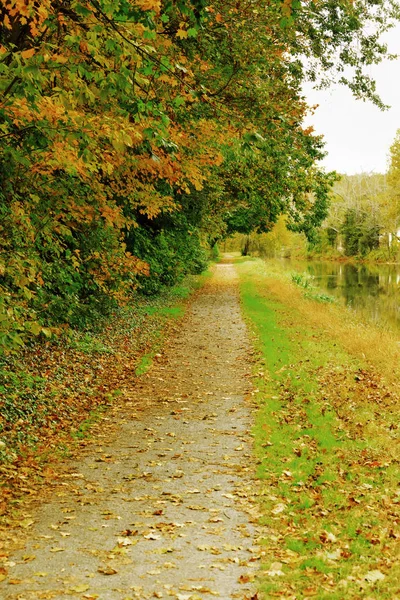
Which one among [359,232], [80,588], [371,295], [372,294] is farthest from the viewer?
[359,232]

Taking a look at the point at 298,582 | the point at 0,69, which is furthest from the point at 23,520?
the point at 0,69

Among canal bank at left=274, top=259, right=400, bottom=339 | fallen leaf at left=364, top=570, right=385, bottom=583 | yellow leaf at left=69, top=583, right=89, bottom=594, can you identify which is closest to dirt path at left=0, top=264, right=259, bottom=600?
yellow leaf at left=69, top=583, right=89, bottom=594

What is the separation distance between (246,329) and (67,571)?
1387 centimetres

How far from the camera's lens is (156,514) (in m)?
6.30

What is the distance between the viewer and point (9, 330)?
6711mm

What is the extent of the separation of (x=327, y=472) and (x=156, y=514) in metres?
2.33

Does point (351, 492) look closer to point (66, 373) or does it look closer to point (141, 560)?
point (141, 560)

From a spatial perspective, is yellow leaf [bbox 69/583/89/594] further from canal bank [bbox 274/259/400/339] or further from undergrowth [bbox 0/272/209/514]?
canal bank [bbox 274/259/400/339]

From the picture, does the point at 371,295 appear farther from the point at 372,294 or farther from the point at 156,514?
the point at 156,514

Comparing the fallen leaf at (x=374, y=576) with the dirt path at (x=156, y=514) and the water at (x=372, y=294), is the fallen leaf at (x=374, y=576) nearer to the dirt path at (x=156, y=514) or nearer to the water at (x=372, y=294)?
the dirt path at (x=156, y=514)

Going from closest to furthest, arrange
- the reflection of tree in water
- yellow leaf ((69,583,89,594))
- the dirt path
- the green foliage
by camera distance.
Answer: yellow leaf ((69,583,89,594)), the dirt path, the reflection of tree in water, the green foliage

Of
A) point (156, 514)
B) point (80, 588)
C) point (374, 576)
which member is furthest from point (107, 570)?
point (374, 576)

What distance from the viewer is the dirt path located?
16.2 feet

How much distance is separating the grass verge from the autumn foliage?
3222 mm
